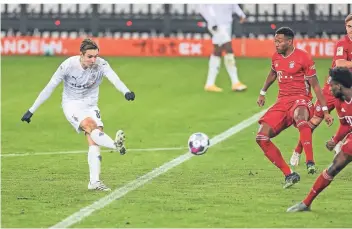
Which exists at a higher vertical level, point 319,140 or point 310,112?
point 310,112

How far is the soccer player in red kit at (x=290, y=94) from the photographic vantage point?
1709 centimetres

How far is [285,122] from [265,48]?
17806mm

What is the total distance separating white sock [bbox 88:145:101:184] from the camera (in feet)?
54.4

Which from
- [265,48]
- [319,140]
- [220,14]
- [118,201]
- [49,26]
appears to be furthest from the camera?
[49,26]

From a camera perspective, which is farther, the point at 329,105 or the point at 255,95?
the point at 255,95

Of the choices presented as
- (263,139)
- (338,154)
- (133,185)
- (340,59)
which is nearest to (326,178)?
(338,154)

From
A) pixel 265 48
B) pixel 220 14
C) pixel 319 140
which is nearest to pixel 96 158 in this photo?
pixel 319 140

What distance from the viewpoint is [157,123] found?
2459cm

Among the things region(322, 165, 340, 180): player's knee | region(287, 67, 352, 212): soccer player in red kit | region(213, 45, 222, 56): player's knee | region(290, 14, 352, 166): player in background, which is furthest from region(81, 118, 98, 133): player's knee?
region(213, 45, 222, 56): player's knee

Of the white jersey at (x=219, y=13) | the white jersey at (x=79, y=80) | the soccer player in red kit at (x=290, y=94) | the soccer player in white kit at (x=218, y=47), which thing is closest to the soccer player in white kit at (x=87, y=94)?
the white jersey at (x=79, y=80)

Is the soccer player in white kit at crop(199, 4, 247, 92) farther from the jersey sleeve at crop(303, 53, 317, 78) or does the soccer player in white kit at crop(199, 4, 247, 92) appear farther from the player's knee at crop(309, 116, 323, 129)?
the jersey sleeve at crop(303, 53, 317, 78)

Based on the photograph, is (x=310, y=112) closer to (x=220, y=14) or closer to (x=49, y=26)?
(x=220, y=14)

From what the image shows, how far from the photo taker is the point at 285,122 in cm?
1730

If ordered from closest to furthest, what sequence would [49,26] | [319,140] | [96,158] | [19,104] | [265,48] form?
[96,158], [319,140], [19,104], [265,48], [49,26]
